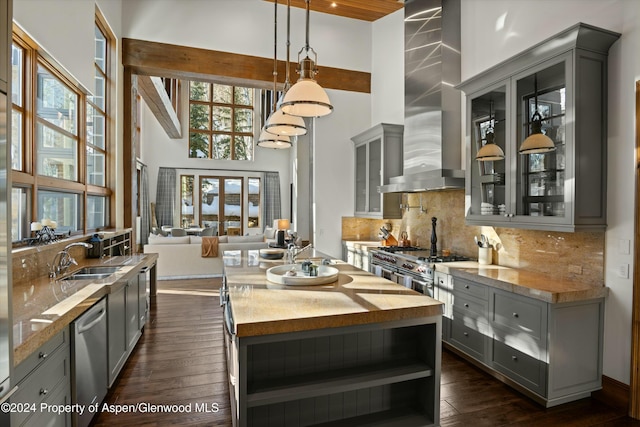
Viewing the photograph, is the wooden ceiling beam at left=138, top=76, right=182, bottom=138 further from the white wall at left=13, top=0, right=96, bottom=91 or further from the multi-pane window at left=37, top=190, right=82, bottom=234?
the multi-pane window at left=37, top=190, right=82, bottom=234

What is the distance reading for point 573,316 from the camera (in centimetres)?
241

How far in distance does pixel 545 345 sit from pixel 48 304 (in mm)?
3127

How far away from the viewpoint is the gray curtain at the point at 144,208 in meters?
10.6

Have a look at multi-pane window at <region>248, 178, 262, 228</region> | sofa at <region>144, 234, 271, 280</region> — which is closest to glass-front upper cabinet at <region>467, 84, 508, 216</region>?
sofa at <region>144, 234, 271, 280</region>

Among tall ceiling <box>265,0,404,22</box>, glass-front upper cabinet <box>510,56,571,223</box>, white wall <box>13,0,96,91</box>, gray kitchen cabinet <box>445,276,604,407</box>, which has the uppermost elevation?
tall ceiling <box>265,0,404,22</box>

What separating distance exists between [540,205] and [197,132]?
38.1 ft

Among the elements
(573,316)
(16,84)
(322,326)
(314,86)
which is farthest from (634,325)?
(16,84)

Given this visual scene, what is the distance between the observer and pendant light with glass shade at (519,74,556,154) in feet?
8.67

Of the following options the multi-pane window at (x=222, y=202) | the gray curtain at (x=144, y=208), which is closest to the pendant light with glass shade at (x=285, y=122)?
the gray curtain at (x=144, y=208)

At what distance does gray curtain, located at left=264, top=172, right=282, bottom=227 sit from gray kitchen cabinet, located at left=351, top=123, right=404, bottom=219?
24.9ft

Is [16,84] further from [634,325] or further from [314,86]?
[634,325]

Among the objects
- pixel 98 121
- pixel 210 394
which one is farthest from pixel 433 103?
pixel 98 121

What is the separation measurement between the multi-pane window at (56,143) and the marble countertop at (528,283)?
3358 mm

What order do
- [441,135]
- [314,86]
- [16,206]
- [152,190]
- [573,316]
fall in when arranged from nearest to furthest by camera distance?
[314,86] < [573,316] < [16,206] < [441,135] < [152,190]
